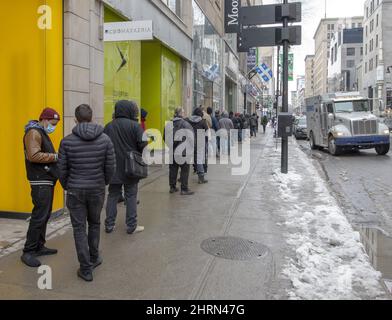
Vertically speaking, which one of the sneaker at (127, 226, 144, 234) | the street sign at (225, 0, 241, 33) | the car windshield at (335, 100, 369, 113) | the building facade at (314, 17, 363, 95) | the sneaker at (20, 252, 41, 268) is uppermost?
the building facade at (314, 17, 363, 95)

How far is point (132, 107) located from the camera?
6016 millimetres

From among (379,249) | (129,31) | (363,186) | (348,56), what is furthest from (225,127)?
(348,56)

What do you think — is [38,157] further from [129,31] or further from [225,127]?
[225,127]

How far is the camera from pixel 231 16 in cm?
2556

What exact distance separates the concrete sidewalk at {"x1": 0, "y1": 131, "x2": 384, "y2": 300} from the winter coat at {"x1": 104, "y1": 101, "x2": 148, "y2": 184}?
2.89 feet

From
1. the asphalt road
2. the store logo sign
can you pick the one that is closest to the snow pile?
the asphalt road

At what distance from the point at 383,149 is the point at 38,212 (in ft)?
53.1

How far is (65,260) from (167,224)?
199 centimetres

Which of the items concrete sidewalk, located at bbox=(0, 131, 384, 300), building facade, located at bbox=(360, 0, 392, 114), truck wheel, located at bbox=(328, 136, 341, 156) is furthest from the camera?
building facade, located at bbox=(360, 0, 392, 114)

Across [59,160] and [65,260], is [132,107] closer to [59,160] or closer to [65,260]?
[59,160]

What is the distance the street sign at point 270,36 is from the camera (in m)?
11.3

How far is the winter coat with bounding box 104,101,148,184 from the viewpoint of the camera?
5.95m

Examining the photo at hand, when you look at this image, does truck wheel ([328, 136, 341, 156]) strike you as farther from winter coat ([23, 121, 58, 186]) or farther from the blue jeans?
winter coat ([23, 121, 58, 186])
